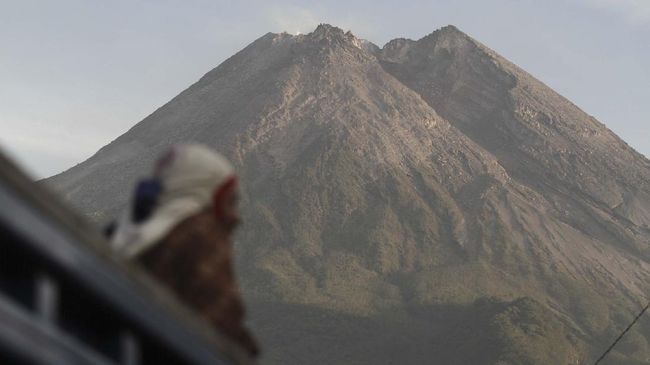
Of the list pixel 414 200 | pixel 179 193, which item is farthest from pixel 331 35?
pixel 179 193

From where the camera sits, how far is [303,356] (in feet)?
287

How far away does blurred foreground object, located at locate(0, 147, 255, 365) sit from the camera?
1.79 metres

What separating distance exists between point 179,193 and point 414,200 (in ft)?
370

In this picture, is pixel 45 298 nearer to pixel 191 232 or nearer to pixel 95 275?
pixel 95 275

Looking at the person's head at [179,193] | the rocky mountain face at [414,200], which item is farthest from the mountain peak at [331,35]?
the person's head at [179,193]

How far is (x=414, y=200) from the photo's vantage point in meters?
116

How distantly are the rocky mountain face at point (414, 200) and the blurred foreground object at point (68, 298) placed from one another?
8440 cm

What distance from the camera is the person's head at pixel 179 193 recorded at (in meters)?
3.04

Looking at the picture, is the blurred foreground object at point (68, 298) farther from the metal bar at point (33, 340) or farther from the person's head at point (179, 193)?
the person's head at point (179, 193)

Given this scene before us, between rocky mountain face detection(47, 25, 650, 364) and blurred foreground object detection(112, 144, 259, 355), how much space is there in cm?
8356

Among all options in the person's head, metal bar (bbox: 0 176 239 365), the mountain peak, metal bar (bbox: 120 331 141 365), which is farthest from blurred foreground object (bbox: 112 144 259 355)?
the mountain peak

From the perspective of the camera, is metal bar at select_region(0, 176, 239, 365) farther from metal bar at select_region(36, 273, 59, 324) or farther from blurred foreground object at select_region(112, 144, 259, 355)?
blurred foreground object at select_region(112, 144, 259, 355)

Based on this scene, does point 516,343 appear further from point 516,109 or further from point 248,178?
point 516,109

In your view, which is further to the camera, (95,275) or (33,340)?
(95,275)
